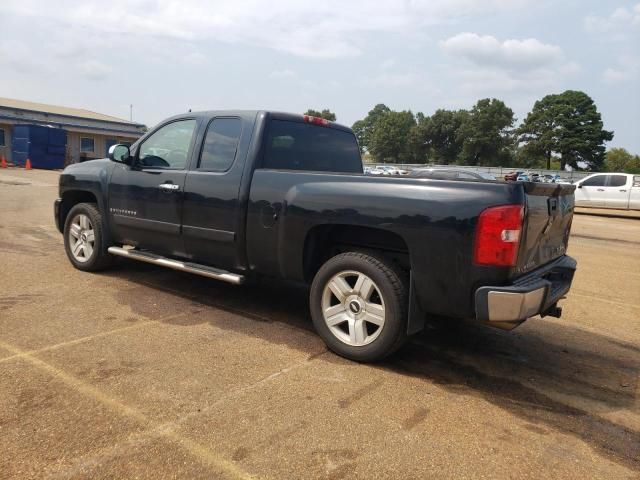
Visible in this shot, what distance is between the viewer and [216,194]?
175 inches

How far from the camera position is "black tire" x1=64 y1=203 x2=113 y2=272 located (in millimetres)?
5613

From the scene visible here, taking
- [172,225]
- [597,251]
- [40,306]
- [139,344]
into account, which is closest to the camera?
[139,344]

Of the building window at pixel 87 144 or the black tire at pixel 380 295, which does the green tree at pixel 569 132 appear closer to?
the building window at pixel 87 144

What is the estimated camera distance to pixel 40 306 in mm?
4531

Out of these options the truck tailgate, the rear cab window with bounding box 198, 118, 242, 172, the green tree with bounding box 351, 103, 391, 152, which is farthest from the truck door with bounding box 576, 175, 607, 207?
the green tree with bounding box 351, 103, 391, 152

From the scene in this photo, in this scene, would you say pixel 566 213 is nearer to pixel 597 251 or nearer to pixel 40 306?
pixel 40 306

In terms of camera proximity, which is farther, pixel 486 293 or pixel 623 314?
pixel 623 314

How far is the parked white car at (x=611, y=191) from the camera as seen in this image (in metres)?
18.8

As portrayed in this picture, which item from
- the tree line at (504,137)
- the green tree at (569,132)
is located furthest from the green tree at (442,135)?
the green tree at (569,132)

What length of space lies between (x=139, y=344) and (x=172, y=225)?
1399 mm

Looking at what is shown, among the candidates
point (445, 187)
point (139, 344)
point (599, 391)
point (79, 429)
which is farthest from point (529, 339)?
point (79, 429)

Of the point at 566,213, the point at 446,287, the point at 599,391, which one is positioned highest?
the point at 566,213

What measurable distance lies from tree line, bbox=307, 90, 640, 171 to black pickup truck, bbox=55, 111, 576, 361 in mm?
65572

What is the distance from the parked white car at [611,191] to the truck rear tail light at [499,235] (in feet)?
58.3
